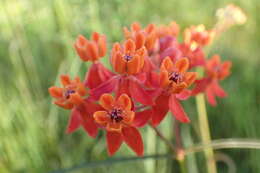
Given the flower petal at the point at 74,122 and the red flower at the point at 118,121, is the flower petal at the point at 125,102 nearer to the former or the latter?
the red flower at the point at 118,121

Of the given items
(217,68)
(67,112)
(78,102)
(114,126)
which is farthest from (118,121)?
(67,112)

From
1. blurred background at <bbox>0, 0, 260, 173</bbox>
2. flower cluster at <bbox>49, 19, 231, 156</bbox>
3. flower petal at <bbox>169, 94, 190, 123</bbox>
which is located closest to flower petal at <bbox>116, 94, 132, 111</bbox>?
flower cluster at <bbox>49, 19, 231, 156</bbox>

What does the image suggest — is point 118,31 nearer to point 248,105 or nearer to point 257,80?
point 248,105

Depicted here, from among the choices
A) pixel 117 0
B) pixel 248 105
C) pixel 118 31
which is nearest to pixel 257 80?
pixel 248 105

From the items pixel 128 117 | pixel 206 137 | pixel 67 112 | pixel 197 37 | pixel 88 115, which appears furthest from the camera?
pixel 67 112

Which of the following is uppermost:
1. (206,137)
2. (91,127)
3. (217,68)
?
(217,68)

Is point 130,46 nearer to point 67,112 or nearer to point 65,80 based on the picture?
point 65,80
